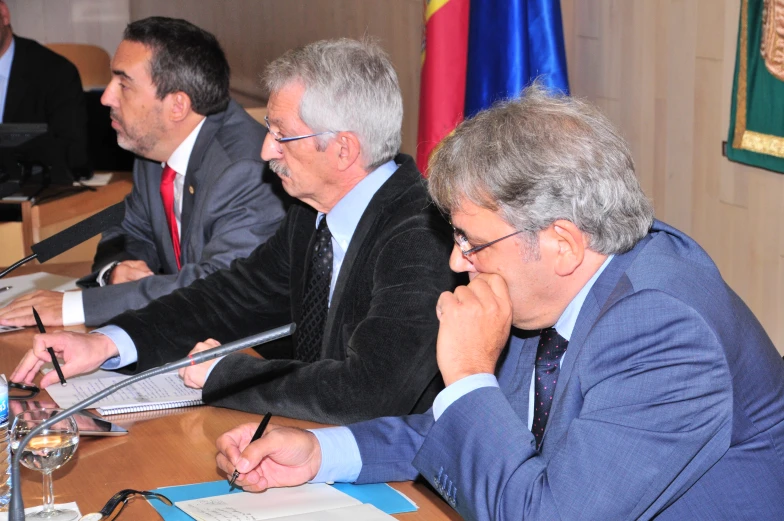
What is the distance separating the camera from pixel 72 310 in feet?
8.22

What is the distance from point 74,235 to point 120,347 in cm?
38

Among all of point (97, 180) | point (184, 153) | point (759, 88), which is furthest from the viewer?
point (97, 180)

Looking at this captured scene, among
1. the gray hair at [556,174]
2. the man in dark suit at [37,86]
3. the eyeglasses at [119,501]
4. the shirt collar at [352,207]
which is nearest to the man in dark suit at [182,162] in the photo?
the shirt collar at [352,207]

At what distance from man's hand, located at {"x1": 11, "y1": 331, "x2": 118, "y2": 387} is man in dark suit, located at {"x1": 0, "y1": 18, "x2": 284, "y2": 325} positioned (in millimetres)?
550

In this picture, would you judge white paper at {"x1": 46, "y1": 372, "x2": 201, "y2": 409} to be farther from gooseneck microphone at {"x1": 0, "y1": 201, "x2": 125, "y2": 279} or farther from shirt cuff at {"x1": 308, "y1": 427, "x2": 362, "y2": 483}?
shirt cuff at {"x1": 308, "y1": 427, "x2": 362, "y2": 483}

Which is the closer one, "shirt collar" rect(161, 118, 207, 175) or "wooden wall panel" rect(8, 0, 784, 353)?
"wooden wall panel" rect(8, 0, 784, 353)

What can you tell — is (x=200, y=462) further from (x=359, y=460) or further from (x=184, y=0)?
(x=184, y=0)

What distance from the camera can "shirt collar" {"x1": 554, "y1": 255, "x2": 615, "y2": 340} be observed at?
4.70ft

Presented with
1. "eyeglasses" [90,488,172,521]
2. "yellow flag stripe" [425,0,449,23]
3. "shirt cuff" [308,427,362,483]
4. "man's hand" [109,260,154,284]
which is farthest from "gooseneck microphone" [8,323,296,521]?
"yellow flag stripe" [425,0,449,23]

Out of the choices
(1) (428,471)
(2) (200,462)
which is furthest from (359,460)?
(2) (200,462)

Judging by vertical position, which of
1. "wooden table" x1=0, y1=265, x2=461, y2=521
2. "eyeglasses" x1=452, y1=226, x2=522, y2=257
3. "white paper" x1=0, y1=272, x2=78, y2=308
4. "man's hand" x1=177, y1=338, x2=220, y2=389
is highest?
"eyeglasses" x1=452, y1=226, x2=522, y2=257

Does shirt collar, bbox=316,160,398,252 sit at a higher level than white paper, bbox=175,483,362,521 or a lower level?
higher

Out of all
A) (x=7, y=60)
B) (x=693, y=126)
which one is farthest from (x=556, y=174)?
(x=7, y=60)

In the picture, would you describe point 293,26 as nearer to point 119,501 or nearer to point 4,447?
point 4,447
